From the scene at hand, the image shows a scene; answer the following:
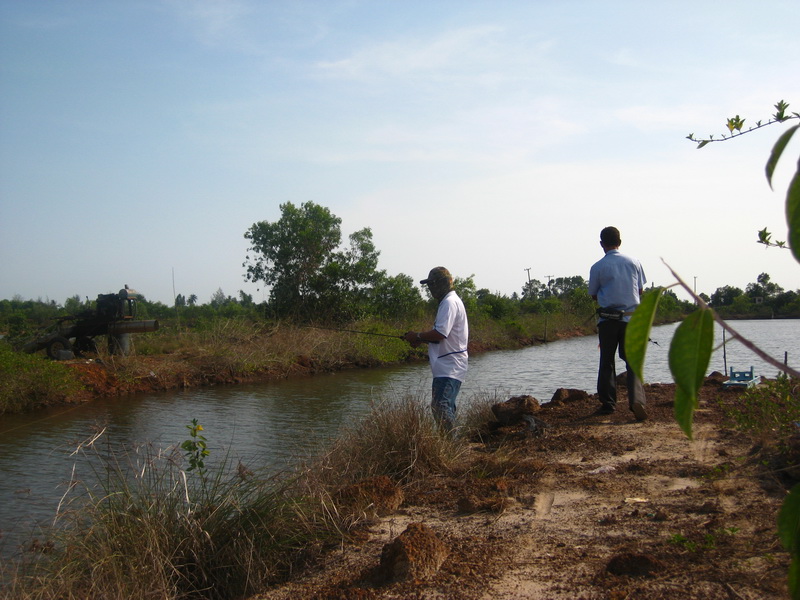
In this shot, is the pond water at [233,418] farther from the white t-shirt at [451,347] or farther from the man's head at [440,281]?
the man's head at [440,281]

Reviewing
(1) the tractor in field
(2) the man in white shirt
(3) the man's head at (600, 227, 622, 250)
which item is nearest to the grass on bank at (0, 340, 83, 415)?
(1) the tractor in field

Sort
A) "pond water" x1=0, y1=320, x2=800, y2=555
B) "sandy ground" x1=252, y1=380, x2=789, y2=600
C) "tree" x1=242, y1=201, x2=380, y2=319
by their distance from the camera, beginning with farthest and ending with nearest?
"tree" x1=242, y1=201, x2=380, y2=319 → "pond water" x1=0, y1=320, x2=800, y2=555 → "sandy ground" x1=252, y1=380, x2=789, y2=600

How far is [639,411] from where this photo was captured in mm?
6770

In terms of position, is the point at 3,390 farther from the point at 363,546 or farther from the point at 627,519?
the point at 627,519

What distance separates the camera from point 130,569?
12.3 feet

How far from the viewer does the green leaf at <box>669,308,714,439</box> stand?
34.3 inches

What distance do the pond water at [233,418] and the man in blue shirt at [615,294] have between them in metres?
1.06

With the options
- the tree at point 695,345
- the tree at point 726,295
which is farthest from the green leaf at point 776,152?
the tree at point 726,295

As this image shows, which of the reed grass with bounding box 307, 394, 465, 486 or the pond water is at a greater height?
the reed grass with bounding box 307, 394, 465, 486

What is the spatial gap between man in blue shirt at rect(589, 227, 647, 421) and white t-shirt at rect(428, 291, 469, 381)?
1418 millimetres

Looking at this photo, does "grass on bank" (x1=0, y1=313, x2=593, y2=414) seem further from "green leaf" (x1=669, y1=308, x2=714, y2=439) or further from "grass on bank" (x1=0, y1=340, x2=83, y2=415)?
"green leaf" (x1=669, y1=308, x2=714, y2=439)

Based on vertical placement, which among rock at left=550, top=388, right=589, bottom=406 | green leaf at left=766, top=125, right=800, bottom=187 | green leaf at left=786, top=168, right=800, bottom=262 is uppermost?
green leaf at left=766, top=125, right=800, bottom=187

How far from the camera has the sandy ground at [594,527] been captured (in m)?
3.10

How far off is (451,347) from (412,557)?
302 cm
